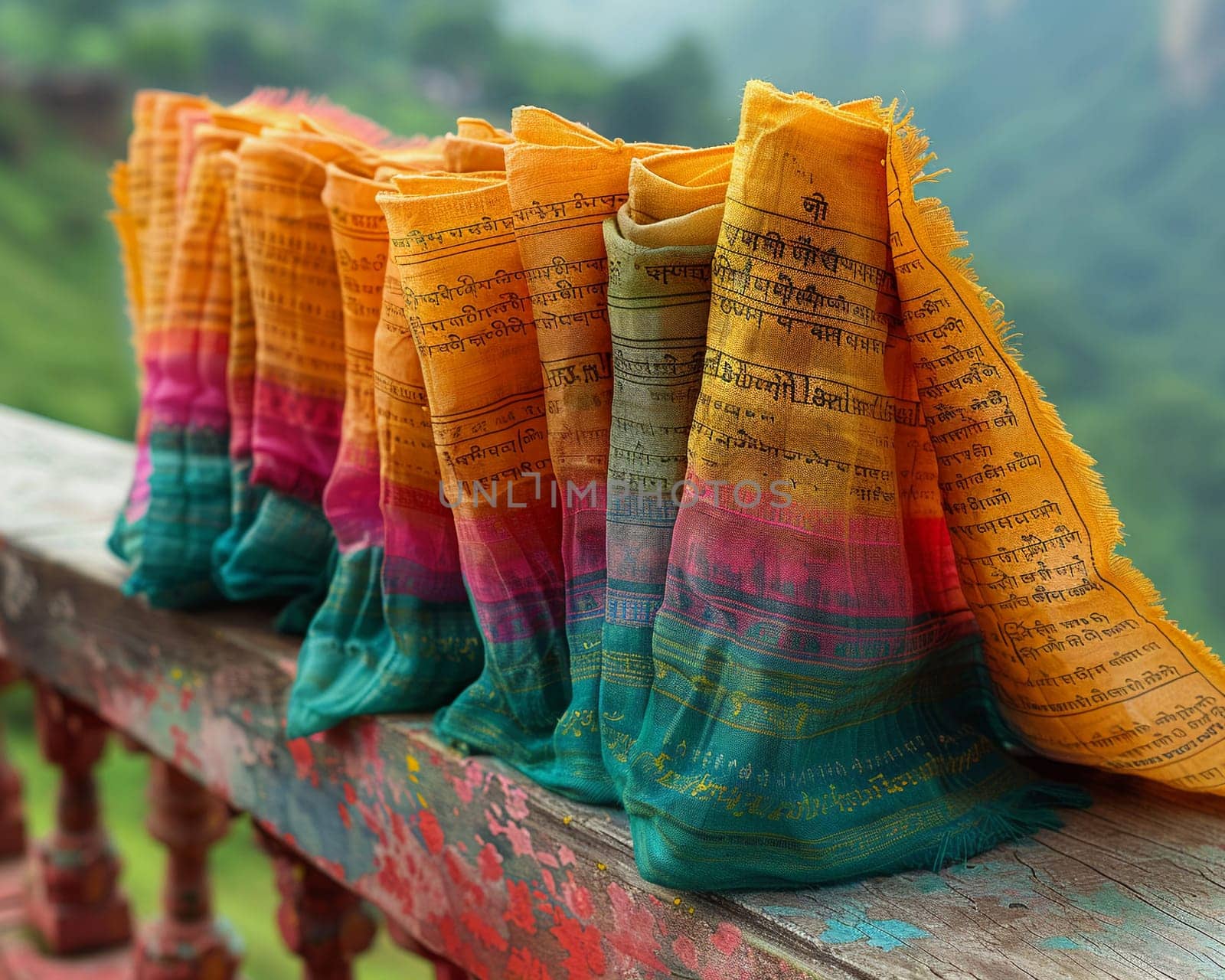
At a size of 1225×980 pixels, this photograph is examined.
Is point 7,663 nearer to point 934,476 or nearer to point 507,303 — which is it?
point 507,303

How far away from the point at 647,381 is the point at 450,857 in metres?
0.35

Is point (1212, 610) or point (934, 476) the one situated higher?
point (934, 476)

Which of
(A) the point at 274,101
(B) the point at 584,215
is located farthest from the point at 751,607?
(A) the point at 274,101

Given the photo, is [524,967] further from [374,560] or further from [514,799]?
[374,560]

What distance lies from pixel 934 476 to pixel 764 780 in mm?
210

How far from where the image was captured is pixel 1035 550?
632 mm

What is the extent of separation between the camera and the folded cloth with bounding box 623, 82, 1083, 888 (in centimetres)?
58

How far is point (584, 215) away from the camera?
26.2 inches

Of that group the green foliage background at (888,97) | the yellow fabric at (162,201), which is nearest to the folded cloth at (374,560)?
the yellow fabric at (162,201)

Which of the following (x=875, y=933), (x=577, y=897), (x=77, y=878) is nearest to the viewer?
(x=875, y=933)

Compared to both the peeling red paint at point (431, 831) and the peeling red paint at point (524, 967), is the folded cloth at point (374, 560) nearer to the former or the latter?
the peeling red paint at point (431, 831)

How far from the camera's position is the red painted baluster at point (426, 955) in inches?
33.9

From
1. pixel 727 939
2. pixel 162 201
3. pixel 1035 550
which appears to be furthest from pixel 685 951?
pixel 162 201

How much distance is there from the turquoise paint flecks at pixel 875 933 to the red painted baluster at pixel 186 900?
3.19 ft
